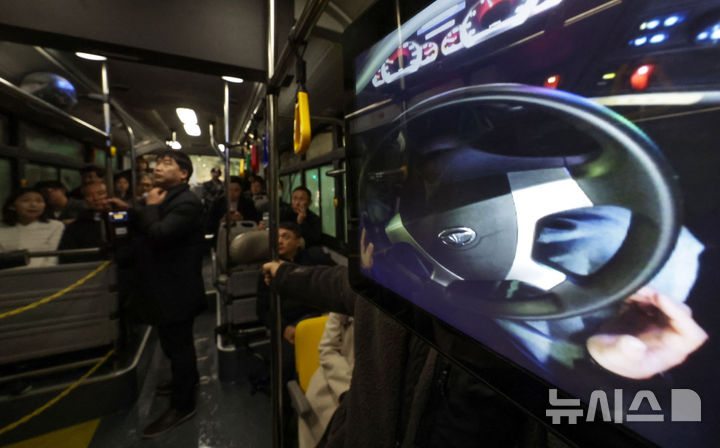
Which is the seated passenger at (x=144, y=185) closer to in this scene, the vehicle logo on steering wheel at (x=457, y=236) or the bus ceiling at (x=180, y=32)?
the bus ceiling at (x=180, y=32)

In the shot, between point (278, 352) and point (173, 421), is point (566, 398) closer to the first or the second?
point (278, 352)

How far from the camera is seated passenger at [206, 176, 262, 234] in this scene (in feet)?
14.0

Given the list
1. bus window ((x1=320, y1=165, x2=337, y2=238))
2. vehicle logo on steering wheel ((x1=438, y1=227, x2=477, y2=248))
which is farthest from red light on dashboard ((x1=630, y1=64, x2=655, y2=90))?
bus window ((x1=320, y1=165, x2=337, y2=238))

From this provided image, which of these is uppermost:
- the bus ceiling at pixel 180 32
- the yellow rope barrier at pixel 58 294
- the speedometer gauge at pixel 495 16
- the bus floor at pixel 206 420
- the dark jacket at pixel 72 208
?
the bus ceiling at pixel 180 32

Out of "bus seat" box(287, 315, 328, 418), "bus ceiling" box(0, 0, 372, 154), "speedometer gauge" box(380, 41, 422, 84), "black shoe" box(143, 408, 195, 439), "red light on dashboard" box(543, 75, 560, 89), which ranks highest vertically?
"bus ceiling" box(0, 0, 372, 154)

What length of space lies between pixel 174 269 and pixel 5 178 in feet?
13.5

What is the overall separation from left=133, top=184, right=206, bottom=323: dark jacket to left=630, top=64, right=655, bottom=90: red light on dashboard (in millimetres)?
2285

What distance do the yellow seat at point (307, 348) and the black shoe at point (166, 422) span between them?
1.12 meters

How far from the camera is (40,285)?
2029 mm

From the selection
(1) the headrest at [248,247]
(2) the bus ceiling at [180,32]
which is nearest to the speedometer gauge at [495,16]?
(2) the bus ceiling at [180,32]

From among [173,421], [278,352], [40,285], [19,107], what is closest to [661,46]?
[278,352]

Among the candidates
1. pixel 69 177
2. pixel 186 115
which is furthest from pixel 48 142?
pixel 186 115

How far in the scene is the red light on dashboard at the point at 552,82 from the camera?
0.31m

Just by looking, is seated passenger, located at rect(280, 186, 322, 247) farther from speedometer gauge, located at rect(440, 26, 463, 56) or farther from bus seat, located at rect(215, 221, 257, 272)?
speedometer gauge, located at rect(440, 26, 463, 56)
